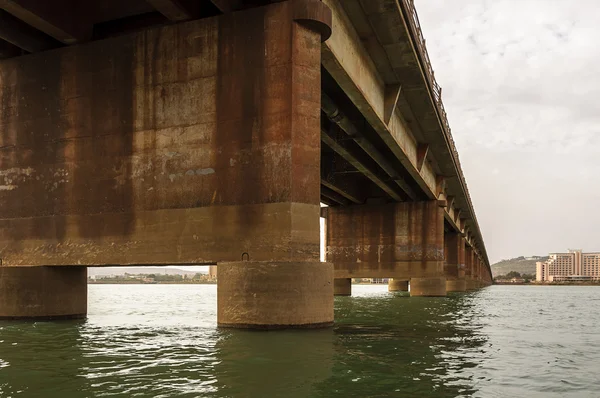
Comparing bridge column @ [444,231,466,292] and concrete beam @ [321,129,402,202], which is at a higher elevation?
concrete beam @ [321,129,402,202]

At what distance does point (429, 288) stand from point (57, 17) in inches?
1428

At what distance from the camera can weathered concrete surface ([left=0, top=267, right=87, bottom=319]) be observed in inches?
698

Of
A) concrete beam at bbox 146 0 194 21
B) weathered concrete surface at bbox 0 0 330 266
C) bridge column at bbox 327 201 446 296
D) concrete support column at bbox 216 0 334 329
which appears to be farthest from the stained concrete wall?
concrete beam at bbox 146 0 194 21

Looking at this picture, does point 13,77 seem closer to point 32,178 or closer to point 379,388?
point 32,178

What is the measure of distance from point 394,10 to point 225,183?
8.30 metres

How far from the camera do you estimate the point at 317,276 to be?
14.6m

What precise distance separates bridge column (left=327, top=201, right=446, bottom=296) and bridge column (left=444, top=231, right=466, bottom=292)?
85.5 feet

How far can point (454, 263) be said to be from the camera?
241 feet

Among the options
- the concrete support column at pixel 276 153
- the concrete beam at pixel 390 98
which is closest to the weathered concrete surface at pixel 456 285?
the concrete beam at pixel 390 98

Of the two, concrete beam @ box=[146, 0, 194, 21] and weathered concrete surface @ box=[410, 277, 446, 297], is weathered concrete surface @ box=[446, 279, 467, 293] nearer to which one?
weathered concrete surface @ box=[410, 277, 446, 297]

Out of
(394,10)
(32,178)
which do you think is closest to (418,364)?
(394,10)

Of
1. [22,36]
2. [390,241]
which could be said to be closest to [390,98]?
[22,36]

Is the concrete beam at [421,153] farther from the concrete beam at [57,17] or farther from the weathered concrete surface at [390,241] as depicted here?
the concrete beam at [57,17]

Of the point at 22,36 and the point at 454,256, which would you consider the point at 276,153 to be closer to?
the point at 22,36
